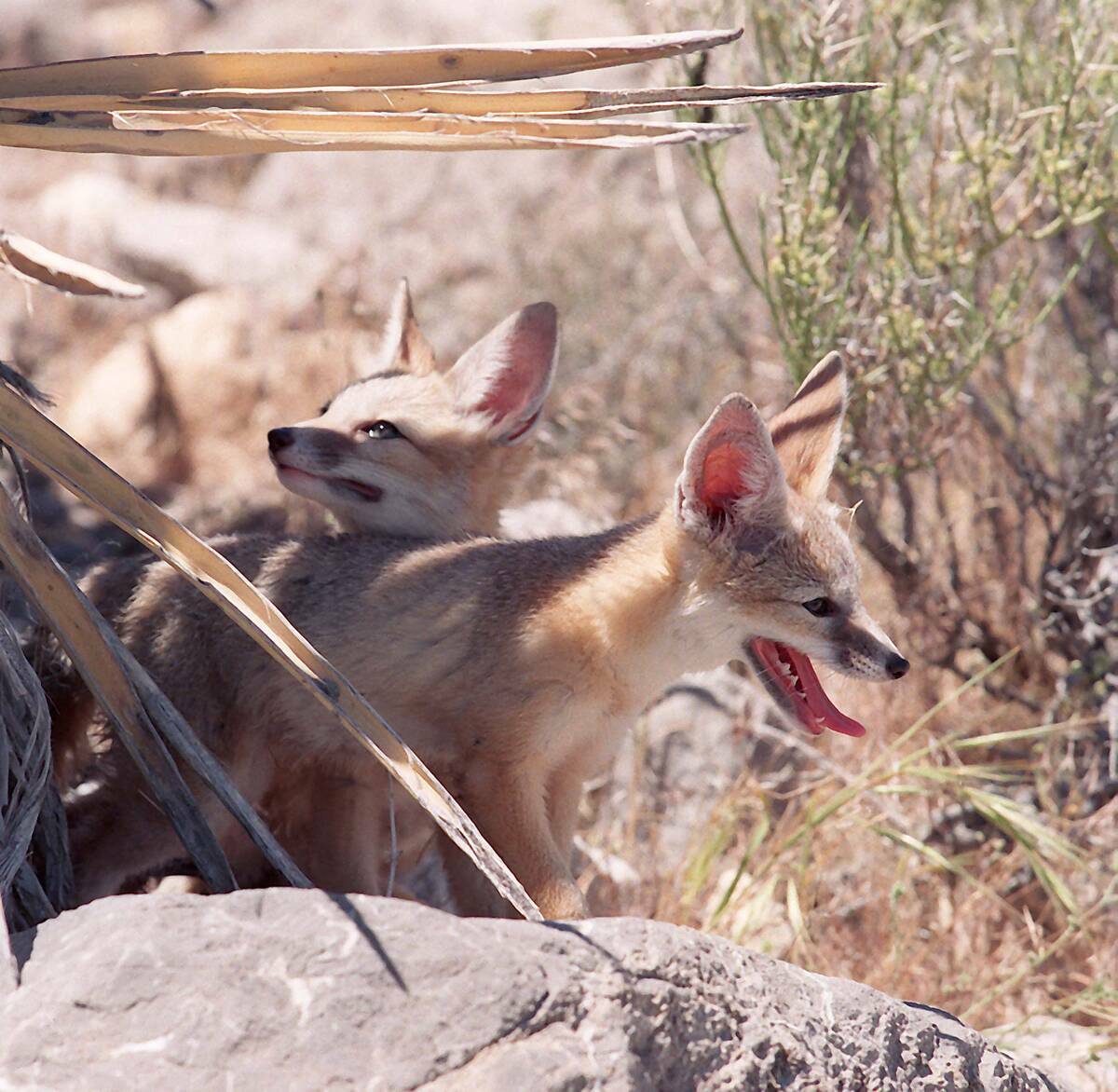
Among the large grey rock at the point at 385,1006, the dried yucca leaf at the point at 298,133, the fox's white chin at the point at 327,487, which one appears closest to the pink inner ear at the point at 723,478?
the dried yucca leaf at the point at 298,133

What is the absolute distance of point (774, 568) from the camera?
365cm

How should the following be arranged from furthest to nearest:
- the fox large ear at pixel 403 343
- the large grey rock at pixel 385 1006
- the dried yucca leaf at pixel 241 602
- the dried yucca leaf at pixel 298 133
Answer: the fox large ear at pixel 403 343 → the dried yucca leaf at pixel 298 133 → the dried yucca leaf at pixel 241 602 → the large grey rock at pixel 385 1006

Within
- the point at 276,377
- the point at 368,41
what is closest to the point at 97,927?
the point at 276,377

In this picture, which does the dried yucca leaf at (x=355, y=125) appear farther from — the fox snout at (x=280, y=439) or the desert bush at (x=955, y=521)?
the desert bush at (x=955, y=521)

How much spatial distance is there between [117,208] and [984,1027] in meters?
9.11

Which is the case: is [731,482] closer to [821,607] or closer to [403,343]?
[821,607]

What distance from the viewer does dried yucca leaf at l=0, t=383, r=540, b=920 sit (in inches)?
110

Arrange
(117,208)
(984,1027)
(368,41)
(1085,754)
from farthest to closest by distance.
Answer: (368,41), (117,208), (1085,754), (984,1027)

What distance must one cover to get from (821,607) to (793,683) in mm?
235

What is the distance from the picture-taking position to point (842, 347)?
5203mm

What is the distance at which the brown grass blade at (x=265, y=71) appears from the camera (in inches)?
121

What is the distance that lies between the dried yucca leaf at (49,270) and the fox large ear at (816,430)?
172cm

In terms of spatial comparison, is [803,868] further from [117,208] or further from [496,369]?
[117,208]

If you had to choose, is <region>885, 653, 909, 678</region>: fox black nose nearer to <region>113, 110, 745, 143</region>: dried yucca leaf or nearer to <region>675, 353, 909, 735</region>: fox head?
<region>675, 353, 909, 735</region>: fox head
